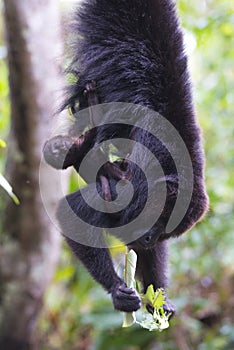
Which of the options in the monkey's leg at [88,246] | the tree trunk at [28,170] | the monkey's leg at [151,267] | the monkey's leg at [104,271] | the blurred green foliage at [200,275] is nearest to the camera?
the monkey's leg at [104,271]

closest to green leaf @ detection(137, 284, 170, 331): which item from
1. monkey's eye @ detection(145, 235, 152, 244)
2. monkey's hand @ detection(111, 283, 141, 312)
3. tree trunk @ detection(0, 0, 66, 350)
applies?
monkey's hand @ detection(111, 283, 141, 312)

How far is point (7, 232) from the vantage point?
4125 mm

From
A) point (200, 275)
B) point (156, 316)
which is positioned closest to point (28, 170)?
point (156, 316)

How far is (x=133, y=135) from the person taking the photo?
7.11ft

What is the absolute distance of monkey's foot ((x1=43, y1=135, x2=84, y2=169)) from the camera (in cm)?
221

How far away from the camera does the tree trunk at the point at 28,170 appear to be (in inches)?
133

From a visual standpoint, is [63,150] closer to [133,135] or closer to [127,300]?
[133,135]

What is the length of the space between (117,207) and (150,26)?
731 millimetres

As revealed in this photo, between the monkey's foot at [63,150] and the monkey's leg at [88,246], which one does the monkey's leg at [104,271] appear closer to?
the monkey's leg at [88,246]

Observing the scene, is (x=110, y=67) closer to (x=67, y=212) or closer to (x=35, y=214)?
(x=67, y=212)

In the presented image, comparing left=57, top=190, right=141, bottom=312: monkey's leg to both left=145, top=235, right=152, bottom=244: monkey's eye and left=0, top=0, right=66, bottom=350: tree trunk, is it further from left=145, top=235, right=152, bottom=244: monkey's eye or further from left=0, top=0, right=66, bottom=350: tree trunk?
left=0, top=0, right=66, bottom=350: tree trunk

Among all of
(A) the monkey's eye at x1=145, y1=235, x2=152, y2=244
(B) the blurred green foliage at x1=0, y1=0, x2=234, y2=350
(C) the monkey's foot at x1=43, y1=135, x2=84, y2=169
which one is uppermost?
(C) the monkey's foot at x1=43, y1=135, x2=84, y2=169

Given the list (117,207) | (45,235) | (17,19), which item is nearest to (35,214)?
(45,235)

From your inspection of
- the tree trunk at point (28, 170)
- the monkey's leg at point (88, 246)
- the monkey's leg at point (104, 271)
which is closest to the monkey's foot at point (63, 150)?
the monkey's leg at point (88, 246)
